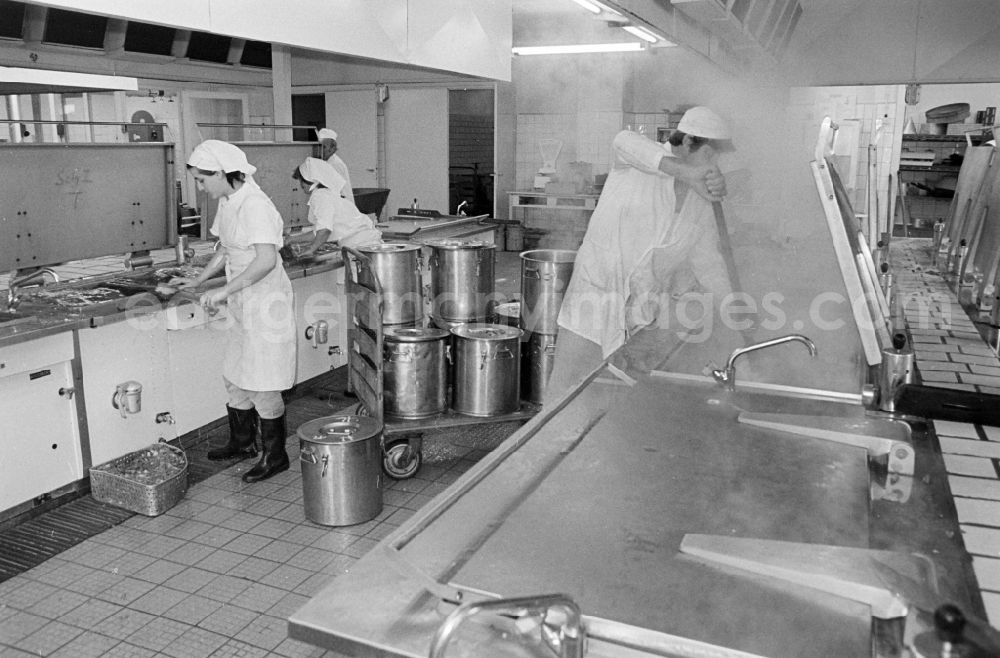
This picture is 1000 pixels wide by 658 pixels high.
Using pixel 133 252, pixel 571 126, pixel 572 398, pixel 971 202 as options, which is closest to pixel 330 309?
pixel 133 252

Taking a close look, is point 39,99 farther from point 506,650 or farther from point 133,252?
point 506,650

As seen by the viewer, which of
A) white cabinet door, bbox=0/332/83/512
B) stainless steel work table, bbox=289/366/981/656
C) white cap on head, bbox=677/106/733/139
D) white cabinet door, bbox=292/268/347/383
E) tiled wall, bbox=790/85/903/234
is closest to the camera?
stainless steel work table, bbox=289/366/981/656

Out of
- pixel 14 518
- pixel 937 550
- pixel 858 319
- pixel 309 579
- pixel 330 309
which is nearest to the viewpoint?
pixel 937 550

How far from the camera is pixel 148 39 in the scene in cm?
420

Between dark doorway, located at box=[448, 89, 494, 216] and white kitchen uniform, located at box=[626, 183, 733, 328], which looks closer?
white kitchen uniform, located at box=[626, 183, 733, 328]

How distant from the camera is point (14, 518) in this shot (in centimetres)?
301

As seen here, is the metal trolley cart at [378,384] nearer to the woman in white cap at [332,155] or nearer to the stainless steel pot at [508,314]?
the stainless steel pot at [508,314]

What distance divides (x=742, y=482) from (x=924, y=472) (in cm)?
38

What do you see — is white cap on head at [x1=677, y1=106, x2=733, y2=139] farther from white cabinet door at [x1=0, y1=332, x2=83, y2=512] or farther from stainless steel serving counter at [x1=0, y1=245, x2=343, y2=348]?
white cabinet door at [x1=0, y1=332, x2=83, y2=512]

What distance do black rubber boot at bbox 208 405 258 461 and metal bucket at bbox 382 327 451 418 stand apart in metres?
Answer: 0.75

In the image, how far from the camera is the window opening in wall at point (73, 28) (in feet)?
12.3

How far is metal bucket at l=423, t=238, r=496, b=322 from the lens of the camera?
3.82 m

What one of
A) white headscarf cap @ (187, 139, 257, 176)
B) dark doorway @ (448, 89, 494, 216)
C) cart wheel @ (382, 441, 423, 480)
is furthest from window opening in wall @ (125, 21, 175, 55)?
dark doorway @ (448, 89, 494, 216)

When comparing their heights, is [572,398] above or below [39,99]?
below
